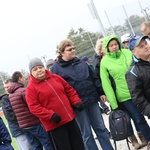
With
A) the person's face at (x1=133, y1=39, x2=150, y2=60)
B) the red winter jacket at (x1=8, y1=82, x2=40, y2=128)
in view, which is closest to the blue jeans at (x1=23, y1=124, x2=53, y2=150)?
the red winter jacket at (x1=8, y1=82, x2=40, y2=128)

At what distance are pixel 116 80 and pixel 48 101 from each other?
1082 mm

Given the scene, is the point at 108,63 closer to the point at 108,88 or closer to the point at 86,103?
the point at 108,88

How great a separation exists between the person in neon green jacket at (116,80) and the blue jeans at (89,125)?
12.4 inches

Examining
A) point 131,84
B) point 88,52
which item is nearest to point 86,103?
point 131,84

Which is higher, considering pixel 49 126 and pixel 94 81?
pixel 94 81

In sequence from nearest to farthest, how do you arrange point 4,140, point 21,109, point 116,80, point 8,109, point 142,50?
point 4,140 < point 142,50 < point 116,80 < point 21,109 < point 8,109

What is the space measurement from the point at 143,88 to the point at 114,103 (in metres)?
1.12

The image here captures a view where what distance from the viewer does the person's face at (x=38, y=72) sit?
14.1 ft

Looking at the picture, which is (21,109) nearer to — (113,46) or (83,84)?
(83,84)

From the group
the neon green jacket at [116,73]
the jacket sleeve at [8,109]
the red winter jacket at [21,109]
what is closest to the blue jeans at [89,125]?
the neon green jacket at [116,73]

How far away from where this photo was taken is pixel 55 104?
13.8 feet

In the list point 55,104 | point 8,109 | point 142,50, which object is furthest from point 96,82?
point 8,109

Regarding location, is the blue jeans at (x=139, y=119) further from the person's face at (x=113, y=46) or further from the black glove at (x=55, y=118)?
the black glove at (x=55, y=118)

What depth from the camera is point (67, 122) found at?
14.0ft
